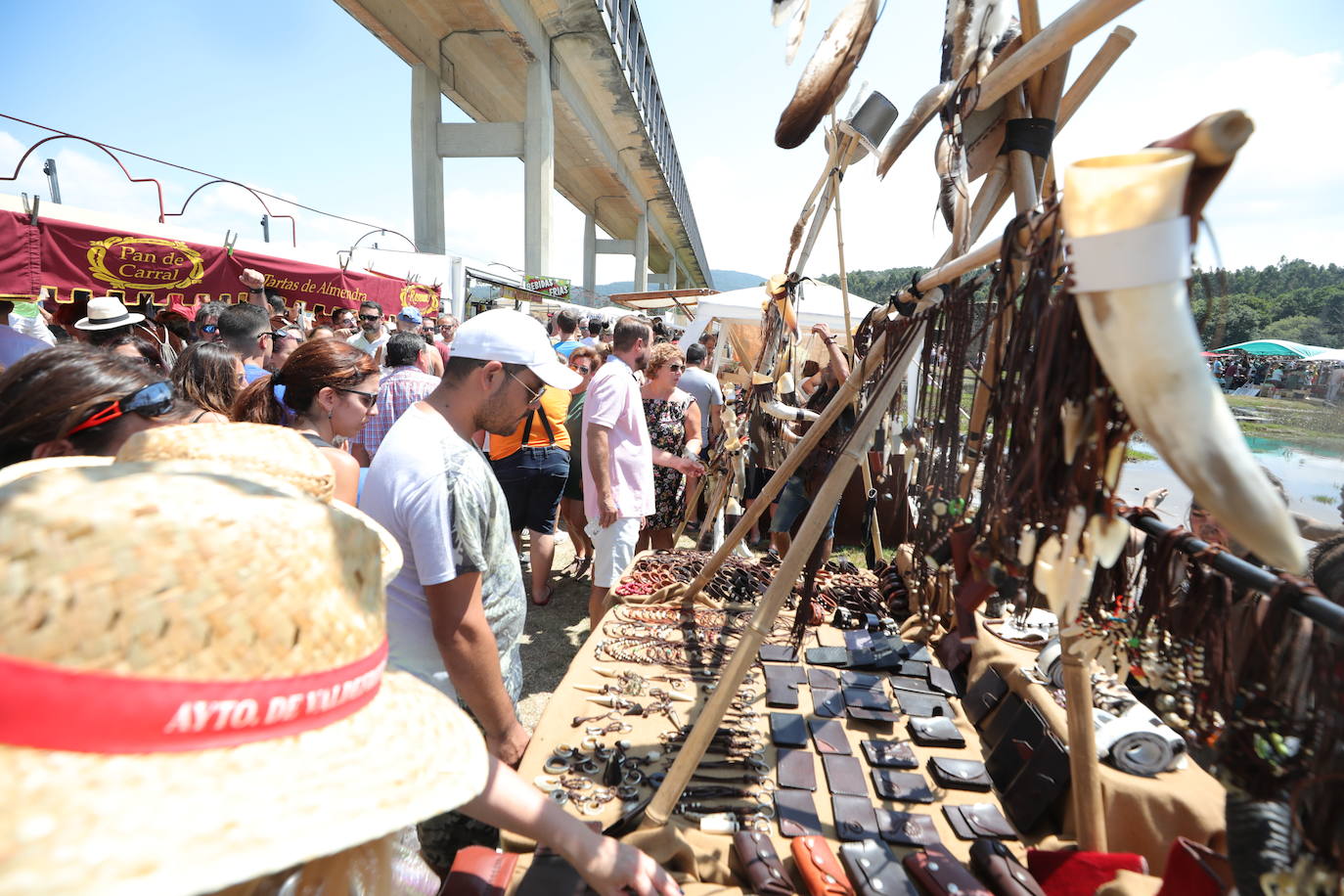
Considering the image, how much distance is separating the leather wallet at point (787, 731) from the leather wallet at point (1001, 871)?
0.64 metres

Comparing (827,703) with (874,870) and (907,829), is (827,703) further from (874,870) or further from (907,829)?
(874,870)

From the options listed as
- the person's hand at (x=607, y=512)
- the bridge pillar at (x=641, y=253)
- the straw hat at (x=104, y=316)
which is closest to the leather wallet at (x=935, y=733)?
the person's hand at (x=607, y=512)

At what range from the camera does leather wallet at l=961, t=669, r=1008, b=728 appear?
249cm

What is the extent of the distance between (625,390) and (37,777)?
10.2 feet

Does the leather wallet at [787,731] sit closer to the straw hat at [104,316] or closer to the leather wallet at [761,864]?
the leather wallet at [761,864]

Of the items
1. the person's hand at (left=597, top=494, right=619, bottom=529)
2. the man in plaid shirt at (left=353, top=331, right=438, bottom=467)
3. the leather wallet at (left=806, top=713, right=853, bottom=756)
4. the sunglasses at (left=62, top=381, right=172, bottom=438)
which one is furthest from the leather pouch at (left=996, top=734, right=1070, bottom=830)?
the man in plaid shirt at (left=353, top=331, right=438, bottom=467)

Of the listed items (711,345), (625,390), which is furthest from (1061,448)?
(711,345)

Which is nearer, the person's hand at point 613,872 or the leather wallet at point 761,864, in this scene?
the person's hand at point 613,872

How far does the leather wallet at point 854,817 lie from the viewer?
1.79 m

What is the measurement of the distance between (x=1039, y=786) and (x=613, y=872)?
1439mm

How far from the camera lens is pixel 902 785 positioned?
6.54 feet

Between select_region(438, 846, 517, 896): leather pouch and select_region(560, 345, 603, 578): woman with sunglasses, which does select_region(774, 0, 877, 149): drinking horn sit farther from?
select_region(560, 345, 603, 578): woman with sunglasses

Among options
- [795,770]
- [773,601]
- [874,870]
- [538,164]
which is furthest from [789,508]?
[538,164]

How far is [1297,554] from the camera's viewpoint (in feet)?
2.35
